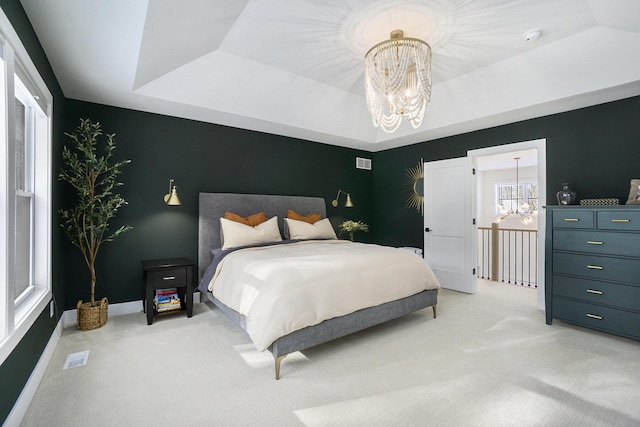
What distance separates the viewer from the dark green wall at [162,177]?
11.6 feet

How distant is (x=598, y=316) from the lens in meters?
3.01

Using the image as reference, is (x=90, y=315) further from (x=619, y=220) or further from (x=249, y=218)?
(x=619, y=220)

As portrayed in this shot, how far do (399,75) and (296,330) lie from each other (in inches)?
92.7

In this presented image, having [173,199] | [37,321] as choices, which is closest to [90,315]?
[37,321]

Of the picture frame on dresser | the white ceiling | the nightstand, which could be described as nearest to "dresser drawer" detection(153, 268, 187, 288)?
the nightstand

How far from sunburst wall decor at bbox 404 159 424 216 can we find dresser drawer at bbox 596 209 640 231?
8.33 ft

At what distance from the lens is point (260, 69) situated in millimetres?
3592

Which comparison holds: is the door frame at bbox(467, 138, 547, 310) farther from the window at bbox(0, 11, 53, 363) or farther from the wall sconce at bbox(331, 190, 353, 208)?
the window at bbox(0, 11, 53, 363)

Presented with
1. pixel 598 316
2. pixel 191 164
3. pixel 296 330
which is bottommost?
pixel 598 316

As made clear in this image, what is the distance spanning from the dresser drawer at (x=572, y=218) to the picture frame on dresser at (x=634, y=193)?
0.33m

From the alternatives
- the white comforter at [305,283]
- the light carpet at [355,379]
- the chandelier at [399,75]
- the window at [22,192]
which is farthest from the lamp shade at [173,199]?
the chandelier at [399,75]

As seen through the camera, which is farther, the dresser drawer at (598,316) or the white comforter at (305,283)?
the dresser drawer at (598,316)

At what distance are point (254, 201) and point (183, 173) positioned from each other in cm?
101

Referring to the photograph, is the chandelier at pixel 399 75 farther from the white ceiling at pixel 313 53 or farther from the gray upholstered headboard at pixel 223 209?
the gray upholstered headboard at pixel 223 209
